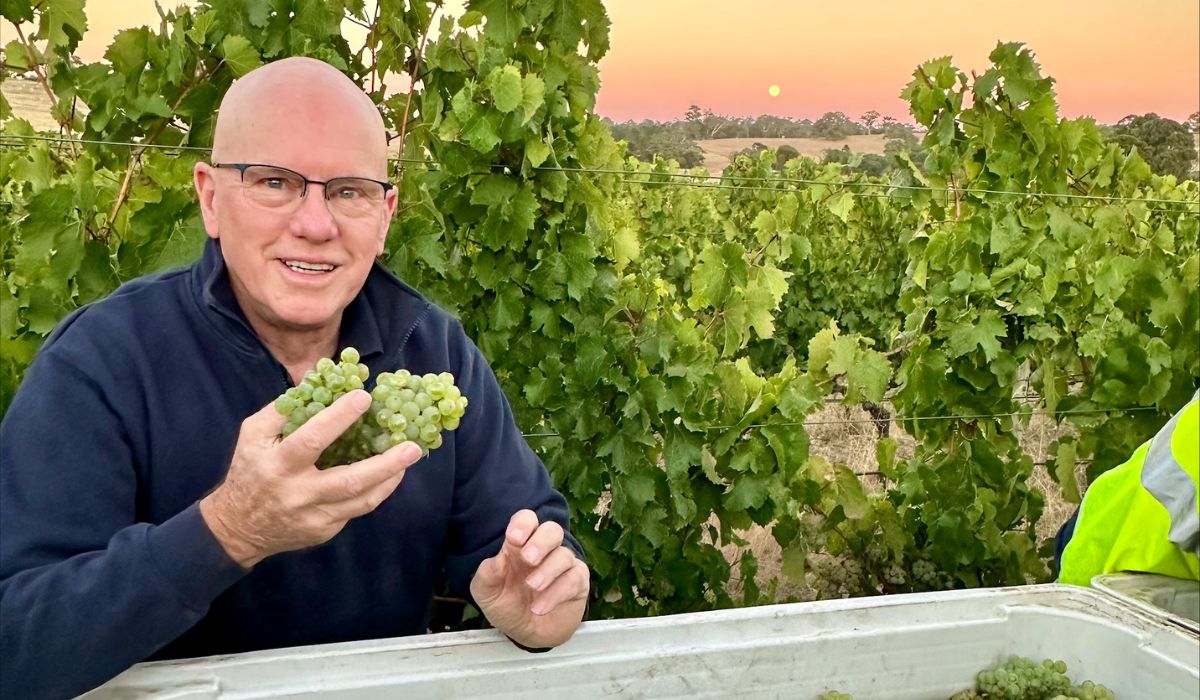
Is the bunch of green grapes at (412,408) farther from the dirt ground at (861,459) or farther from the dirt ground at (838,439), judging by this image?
the dirt ground at (861,459)

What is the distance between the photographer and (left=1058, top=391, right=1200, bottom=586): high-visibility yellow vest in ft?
5.42

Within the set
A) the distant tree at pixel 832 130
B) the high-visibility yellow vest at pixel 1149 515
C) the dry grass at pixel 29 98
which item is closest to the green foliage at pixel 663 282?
the dry grass at pixel 29 98

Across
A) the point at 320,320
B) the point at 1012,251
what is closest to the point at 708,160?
the point at 1012,251

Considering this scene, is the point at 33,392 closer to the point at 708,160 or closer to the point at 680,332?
the point at 680,332

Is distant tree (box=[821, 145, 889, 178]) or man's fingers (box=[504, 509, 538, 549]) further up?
distant tree (box=[821, 145, 889, 178])

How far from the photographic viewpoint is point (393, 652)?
1.45 m

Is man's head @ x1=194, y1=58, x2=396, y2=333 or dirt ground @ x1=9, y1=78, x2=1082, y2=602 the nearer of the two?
man's head @ x1=194, y1=58, x2=396, y2=333

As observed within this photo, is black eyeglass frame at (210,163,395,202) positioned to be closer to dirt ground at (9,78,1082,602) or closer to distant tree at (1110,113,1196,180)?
dirt ground at (9,78,1082,602)

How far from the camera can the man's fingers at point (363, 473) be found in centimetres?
113

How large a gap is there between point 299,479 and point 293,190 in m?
0.62

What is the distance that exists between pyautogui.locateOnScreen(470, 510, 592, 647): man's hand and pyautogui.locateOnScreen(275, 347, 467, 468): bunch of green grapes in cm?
28

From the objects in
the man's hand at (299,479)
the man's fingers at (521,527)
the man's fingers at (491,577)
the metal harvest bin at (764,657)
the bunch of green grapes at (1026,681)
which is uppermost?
the man's hand at (299,479)

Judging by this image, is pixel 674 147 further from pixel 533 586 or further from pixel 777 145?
pixel 533 586

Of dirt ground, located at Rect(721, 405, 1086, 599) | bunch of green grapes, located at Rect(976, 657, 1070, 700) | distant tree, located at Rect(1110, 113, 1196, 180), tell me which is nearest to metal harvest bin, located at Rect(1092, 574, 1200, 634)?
bunch of green grapes, located at Rect(976, 657, 1070, 700)
